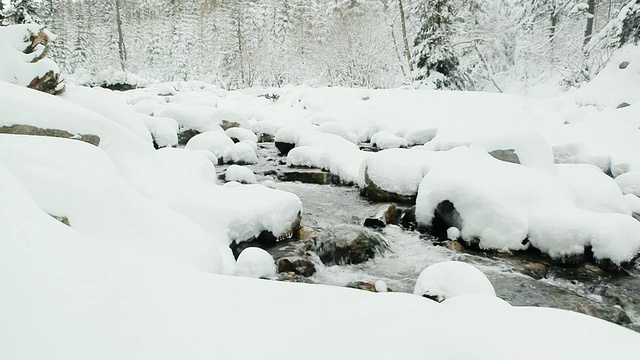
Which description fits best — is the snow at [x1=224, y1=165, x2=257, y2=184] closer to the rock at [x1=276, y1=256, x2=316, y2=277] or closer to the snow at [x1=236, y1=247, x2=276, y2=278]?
the rock at [x1=276, y1=256, x2=316, y2=277]

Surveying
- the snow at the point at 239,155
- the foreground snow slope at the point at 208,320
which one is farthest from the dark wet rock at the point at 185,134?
the foreground snow slope at the point at 208,320

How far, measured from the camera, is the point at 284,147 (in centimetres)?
997

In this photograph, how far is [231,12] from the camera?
83.5 feet

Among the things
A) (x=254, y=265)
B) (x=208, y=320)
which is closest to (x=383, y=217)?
(x=254, y=265)

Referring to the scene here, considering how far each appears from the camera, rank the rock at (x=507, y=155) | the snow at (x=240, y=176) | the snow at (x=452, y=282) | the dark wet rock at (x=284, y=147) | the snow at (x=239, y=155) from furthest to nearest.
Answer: the dark wet rock at (x=284, y=147), the snow at (x=239, y=155), the snow at (x=240, y=176), the rock at (x=507, y=155), the snow at (x=452, y=282)

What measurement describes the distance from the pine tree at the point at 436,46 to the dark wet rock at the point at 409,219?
1001 cm

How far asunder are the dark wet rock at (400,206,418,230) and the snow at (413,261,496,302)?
84.0 inches

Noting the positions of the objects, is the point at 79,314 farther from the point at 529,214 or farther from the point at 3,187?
the point at 529,214

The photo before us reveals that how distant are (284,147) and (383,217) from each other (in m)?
5.11

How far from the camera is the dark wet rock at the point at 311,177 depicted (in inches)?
292

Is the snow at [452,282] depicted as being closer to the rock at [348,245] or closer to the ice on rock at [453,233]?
the rock at [348,245]

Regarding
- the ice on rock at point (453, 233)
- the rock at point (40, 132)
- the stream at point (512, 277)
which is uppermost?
the rock at point (40, 132)

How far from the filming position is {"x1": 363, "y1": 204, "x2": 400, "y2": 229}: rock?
5.29 metres

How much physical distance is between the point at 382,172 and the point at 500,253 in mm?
2297
